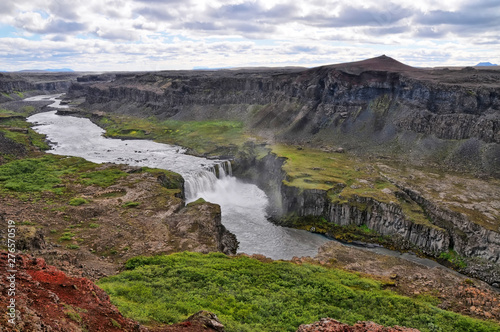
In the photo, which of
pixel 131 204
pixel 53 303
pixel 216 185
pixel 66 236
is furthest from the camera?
pixel 216 185

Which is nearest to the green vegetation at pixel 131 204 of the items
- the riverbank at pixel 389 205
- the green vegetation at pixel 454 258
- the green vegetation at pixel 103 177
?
the green vegetation at pixel 103 177

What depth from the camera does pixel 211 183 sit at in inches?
2638

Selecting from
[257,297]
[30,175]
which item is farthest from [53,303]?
[30,175]

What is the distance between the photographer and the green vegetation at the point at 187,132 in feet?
312

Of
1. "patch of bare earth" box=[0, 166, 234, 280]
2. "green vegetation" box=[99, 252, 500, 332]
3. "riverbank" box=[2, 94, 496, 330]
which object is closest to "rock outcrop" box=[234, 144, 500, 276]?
"patch of bare earth" box=[0, 166, 234, 280]

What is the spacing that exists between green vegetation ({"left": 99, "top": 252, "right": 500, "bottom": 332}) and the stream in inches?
548

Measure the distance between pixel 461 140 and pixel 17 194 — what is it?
83220mm

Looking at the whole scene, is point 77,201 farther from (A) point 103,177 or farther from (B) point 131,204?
(A) point 103,177

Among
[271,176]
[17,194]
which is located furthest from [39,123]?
[271,176]

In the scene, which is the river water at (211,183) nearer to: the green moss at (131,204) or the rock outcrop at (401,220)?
the rock outcrop at (401,220)

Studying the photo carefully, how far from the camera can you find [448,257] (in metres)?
41.3

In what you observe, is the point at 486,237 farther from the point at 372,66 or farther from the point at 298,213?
the point at 372,66

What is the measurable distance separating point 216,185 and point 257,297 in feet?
146

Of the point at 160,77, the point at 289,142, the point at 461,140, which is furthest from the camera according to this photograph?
the point at 160,77
